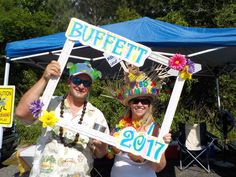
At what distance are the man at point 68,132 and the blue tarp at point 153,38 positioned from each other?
2.06m

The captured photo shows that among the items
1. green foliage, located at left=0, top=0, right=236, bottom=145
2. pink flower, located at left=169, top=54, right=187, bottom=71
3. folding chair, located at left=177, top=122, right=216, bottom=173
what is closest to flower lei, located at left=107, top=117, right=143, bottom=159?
pink flower, located at left=169, top=54, right=187, bottom=71

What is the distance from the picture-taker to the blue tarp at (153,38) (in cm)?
444

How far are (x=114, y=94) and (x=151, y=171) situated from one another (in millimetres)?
789

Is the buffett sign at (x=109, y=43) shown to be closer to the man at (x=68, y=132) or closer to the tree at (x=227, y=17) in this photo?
the man at (x=68, y=132)

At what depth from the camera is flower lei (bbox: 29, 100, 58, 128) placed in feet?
8.35

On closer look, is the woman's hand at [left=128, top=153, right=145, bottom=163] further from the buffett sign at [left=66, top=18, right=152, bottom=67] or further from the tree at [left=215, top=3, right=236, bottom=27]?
the tree at [left=215, top=3, right=236, bottom=27]

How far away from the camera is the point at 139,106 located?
282 cm

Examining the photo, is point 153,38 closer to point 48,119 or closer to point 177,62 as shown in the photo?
point 177,62

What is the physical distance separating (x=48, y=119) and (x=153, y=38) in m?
2.45

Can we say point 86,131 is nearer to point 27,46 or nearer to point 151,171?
point 151,171

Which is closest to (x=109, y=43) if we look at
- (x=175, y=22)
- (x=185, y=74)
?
(x=185, y=74)

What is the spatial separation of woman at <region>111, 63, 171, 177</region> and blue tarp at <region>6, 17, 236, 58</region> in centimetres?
178

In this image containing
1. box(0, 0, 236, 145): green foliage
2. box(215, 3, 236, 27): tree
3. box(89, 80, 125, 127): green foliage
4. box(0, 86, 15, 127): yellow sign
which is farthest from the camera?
box(215, 3, 236, 27): tree

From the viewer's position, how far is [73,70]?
107 inches
